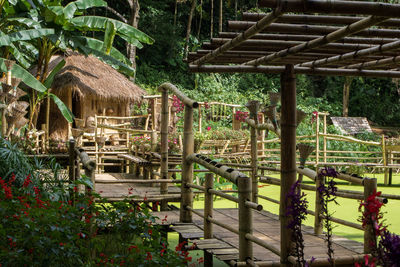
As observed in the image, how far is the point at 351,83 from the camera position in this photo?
20.5 m

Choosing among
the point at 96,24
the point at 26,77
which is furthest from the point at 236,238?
the point at 96,24

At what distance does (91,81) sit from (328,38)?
35.1 feet

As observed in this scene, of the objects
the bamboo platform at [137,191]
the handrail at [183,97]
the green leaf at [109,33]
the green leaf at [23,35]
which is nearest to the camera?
the handrail at [183,97]

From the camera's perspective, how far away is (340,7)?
2.36m

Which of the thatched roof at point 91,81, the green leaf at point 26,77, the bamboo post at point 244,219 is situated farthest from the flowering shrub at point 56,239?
the thatched roof at point 91,81

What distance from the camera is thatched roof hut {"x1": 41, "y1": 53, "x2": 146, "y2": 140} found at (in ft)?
41.9

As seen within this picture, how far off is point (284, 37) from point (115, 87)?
34.5 ft

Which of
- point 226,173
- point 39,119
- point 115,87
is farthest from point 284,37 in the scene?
point 39,119

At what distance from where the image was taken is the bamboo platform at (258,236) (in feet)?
13.1

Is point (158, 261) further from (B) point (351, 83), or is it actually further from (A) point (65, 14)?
(B) point (351, 83)

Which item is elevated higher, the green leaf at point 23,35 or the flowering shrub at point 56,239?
the green leaf at point 23,35

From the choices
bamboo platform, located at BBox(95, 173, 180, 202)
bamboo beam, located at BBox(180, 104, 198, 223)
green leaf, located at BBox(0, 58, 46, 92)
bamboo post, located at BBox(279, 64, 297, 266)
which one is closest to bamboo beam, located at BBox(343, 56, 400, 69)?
bamboo post, located at BBox(279, 64, 297, 266)

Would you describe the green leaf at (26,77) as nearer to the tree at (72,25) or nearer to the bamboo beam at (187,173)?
the tree at (72,25)

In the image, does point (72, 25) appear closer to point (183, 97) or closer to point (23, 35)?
point (23, 35)
